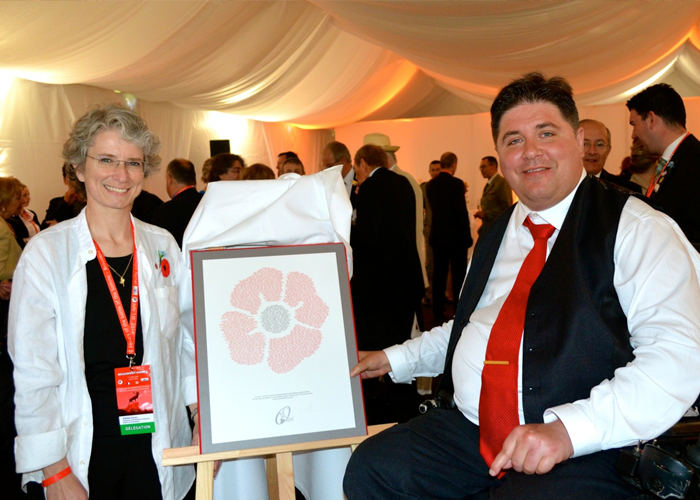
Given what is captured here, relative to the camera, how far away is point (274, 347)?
6.09 ft

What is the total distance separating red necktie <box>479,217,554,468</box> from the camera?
1.63 m

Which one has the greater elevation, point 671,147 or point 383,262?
point 671,147

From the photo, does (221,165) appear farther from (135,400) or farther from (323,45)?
(323,45)

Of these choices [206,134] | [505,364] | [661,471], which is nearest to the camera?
[661,471]

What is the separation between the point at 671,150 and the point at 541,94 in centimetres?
183

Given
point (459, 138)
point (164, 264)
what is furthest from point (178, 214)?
point (459, 138)

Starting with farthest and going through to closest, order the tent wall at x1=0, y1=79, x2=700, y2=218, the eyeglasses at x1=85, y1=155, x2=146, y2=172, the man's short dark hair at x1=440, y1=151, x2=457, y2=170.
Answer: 1. the man's short dark hair at x1=440, y1=151, x2=457, y2=170
2. the tent wall at x1=0, y1=79, x2=700, y2=218
3. the eyeglasses at x1=85, y1=155, x2=146, y2=172

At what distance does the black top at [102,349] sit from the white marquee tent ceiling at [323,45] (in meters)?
3.53

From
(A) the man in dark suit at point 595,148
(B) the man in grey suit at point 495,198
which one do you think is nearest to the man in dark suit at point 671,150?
(A) the man in dark suit at point 595,148

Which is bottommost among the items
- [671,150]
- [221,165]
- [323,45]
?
[671,150]

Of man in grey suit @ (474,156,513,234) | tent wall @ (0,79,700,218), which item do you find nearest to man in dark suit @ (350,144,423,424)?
man in grey suit @ (474,156,513,234)

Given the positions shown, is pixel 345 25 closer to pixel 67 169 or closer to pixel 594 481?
pixel 67 169

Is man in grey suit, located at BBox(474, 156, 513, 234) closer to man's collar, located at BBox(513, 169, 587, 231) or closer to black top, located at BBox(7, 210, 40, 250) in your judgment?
black top, located at BBox(7, 210, 40, 250)
